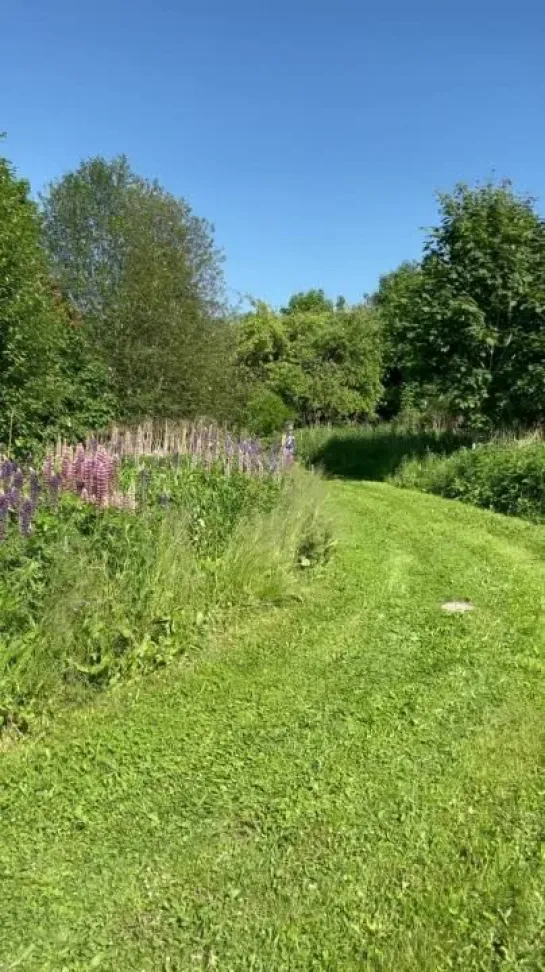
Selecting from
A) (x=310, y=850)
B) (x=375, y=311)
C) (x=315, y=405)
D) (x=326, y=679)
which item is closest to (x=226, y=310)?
(x=315, y=405)

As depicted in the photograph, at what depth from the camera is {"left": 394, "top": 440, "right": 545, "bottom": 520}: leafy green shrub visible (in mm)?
9469

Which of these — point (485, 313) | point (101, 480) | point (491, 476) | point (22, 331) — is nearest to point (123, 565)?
point (101, 480)

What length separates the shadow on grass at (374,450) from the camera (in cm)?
1350

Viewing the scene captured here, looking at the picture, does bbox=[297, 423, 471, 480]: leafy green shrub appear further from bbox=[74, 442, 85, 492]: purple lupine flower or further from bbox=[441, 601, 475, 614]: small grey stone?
bbox=[74, 442, 85, 492]: purple lupine flower

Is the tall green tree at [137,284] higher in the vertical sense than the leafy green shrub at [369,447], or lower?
higher

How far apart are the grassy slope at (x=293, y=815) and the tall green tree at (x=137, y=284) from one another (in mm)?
13510

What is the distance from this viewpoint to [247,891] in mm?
2393

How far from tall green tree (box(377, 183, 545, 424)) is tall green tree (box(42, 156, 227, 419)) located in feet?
22.6

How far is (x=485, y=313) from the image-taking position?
40.2ft

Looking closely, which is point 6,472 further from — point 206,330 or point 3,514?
point 206,330

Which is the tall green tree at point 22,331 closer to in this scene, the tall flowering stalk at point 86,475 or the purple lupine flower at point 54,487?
the tall flowering stalk at point 86,475

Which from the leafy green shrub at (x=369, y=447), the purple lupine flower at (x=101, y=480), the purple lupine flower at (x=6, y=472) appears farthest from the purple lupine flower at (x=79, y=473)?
the leafy green shrub at (x=369, y=447)

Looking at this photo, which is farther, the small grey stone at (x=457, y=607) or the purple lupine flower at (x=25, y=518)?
the small grey stone at (x=457, y=607)

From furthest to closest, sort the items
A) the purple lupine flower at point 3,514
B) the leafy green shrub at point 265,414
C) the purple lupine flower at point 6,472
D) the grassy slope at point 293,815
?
the leafy green shrub at point 265,414
the purple lupine flower at point 6,472
the purple lupine flower at point 3,514
the grassy slope at point 293,815
